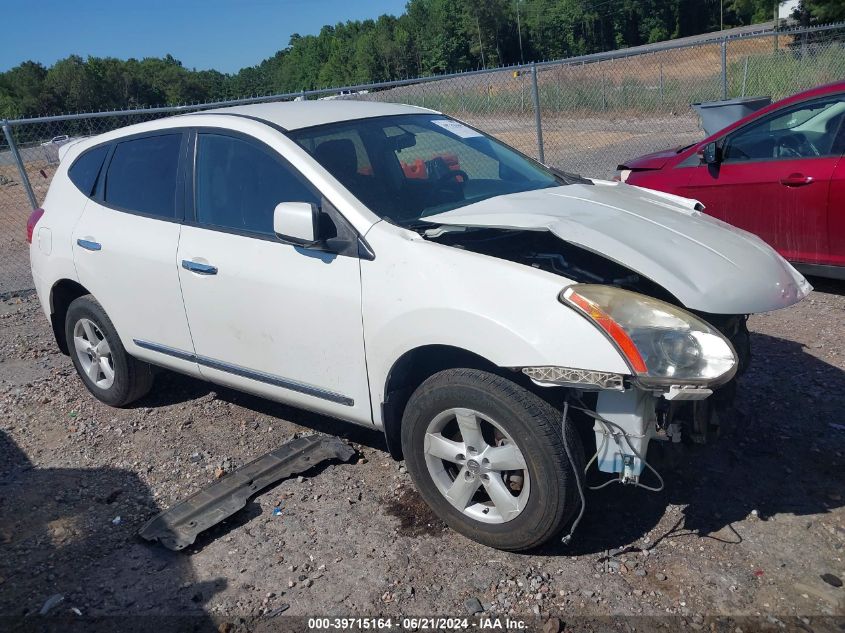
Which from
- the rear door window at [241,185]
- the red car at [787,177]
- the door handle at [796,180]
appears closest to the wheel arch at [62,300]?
the rear door window at [241,185]

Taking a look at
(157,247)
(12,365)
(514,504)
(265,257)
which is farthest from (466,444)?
(12,365)

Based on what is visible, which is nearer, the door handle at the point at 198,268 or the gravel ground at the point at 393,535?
the gravel ground at the point at 393,535

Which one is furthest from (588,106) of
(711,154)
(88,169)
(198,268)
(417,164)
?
(198,268)

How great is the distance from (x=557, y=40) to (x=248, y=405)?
7467 cm

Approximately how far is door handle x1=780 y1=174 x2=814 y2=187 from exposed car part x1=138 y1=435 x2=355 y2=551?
13.1ft

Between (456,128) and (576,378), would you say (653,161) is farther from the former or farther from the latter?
(576,378)

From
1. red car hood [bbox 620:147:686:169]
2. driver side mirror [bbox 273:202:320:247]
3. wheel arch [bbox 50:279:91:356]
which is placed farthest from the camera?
red car hood [bbox 620:147:686:169]

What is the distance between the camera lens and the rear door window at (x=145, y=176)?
4.34 m

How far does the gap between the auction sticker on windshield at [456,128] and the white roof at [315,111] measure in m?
0.13

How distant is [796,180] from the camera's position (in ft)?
18.7

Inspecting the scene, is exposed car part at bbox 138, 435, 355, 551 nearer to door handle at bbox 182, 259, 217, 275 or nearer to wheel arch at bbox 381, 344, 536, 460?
wheel arch at bbox 381, 344, 536, 460

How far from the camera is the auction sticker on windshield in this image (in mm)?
4496

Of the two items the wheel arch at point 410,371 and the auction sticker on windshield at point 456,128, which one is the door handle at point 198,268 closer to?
the wheel arch at point 410,371

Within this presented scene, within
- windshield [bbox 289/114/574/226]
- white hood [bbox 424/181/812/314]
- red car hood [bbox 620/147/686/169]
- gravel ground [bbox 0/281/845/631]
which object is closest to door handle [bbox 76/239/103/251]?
gravel ground [bbox 0/281/845/631]
